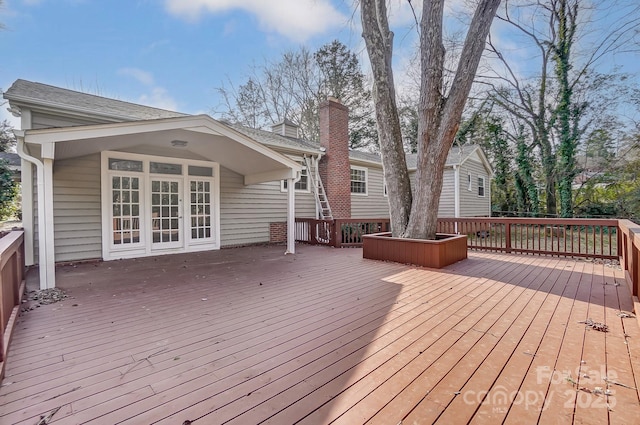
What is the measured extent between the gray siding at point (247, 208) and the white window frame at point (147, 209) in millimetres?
212

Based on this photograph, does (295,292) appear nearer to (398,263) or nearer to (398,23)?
(398,263)

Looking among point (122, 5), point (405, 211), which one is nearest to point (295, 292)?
point (405, 211)

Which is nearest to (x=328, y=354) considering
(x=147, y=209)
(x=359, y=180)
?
(x=147, y=209)

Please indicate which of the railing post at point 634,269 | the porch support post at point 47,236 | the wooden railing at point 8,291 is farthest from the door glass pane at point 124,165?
the railing post at point 634,269

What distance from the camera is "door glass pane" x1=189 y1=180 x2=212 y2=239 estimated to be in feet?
24.9

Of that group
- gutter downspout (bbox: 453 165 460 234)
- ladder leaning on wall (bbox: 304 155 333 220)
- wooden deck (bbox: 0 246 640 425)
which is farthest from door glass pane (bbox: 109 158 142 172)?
gutter downspout (bbox: 453 165 460 234)

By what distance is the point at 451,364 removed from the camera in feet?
7.22

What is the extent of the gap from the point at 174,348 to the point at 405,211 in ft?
17.2

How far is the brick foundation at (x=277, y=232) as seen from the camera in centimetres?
920

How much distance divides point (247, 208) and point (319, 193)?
2.61m

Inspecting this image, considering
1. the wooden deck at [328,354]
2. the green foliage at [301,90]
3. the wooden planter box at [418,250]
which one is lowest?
the wooden deck at [328,354]

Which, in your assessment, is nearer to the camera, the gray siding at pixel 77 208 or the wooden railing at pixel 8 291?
the wooden railing at pixel 8 291

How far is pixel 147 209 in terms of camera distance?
679cm

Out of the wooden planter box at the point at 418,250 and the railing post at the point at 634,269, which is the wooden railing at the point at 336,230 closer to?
the wooden planter box at the point at 418,250
